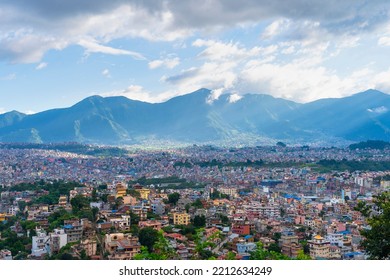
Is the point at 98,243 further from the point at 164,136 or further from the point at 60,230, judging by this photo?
the point at 164,136

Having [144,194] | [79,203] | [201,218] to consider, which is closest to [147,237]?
[201,218]

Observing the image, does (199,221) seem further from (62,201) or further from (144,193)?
(144,193)

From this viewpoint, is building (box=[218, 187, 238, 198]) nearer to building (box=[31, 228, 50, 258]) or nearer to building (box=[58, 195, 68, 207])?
building (box=[58, 195, 68, 207])

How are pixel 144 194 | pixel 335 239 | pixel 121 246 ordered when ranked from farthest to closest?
pixel 144 194 < pixel 335 239 < pixel 121 246

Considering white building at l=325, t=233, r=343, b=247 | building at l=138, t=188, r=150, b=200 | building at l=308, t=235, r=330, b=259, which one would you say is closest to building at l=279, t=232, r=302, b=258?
building at l=308, t=235, r=330, b=259

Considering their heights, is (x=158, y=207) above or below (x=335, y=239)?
above
